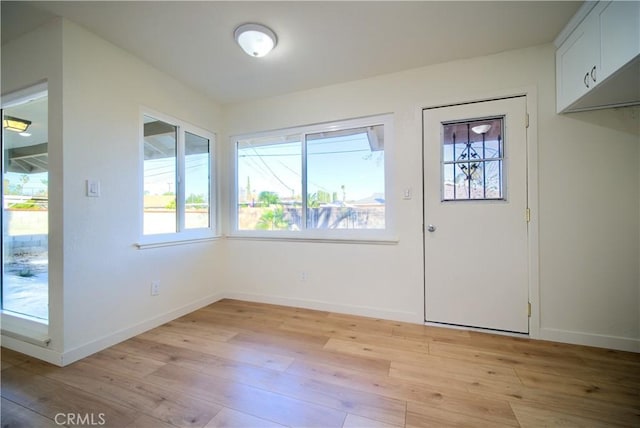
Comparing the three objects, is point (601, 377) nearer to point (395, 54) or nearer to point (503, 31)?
point (503, 31)

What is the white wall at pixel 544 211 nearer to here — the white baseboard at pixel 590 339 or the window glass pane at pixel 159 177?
the white baseboard at pixel 590 339

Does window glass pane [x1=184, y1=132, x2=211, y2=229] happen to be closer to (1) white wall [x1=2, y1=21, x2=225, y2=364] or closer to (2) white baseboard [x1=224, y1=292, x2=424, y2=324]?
(1) white wall [x1=2, y1=21, x2=225, y2=364]

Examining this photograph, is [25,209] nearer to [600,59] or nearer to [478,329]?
[478,329]

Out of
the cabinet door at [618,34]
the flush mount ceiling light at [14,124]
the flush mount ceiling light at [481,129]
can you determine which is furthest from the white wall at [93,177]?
the cabinet door at [618,34]

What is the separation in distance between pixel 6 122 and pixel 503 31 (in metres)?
4.26

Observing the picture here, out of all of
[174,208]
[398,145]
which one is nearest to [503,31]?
[398,145]

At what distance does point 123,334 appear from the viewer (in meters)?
2.28

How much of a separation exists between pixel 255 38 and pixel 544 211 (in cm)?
276

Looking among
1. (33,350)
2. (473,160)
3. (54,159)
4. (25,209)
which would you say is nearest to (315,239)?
(473,160)

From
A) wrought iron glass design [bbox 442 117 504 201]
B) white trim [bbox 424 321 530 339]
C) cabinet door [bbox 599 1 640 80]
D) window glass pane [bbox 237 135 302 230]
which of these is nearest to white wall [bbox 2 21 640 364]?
white trim [bbox 424 321 530 339]

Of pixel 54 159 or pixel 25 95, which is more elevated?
pixel 25 95

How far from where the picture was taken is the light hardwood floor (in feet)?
4.63

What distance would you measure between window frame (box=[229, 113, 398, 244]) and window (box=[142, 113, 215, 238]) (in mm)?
298

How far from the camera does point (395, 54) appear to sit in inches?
92.8
